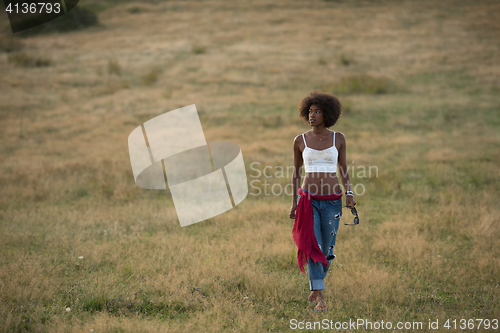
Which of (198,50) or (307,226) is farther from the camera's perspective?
(198,50)

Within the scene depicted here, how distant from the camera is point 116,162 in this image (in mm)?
11023

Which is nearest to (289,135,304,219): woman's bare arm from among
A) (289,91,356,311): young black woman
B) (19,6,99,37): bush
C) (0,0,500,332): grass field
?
(289,91,356,311): young black woman

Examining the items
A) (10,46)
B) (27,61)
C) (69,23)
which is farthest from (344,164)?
(69,23)

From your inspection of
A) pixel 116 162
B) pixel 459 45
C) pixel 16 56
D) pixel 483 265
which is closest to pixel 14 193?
pixel 116 162

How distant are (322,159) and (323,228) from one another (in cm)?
72

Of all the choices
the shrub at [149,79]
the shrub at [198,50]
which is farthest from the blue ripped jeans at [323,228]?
the shrub at [198,50]

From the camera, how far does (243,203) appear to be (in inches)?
337

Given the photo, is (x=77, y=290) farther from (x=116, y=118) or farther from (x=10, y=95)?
(x=10, y=95)

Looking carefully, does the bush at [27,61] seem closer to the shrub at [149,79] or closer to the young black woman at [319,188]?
the shrub at [149,79]

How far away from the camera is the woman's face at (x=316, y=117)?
407cm

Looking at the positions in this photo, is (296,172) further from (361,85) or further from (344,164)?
(361,85)

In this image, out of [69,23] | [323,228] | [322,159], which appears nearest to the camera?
[322,159]

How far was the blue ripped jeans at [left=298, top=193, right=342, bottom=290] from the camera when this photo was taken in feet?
13.3

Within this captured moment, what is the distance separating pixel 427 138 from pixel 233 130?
6.60 metres
